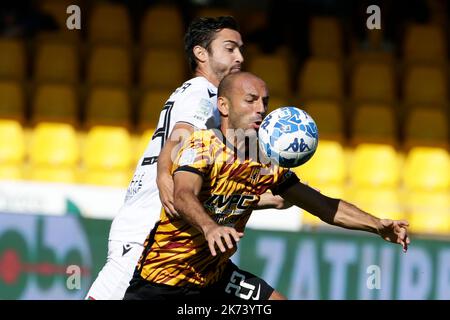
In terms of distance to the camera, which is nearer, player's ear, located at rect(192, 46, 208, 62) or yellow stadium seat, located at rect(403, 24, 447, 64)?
player's ear, located at rect(192, 46, 208, 62)

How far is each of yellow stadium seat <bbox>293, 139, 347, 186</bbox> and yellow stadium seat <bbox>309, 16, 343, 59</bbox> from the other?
147 cm

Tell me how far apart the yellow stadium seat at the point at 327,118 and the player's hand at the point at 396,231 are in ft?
17.8

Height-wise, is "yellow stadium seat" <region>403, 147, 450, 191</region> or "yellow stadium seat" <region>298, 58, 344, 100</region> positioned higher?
"yellow stadium seat" <region>298, 58, 344, 100</region>

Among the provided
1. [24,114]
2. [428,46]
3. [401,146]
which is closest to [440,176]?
[401,146]

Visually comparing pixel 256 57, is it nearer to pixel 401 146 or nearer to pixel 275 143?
pixel 401 146

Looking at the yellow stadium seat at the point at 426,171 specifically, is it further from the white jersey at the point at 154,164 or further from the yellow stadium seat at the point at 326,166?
the white jersey at the point at 154,164

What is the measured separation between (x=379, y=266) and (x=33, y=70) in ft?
14.5

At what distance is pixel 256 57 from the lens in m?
11.9

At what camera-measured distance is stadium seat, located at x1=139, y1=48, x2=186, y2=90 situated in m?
11.6

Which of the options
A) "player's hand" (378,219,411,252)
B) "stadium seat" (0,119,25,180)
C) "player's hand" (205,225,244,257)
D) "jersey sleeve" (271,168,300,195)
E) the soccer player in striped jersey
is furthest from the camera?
"stadium seat" (0,119,25,180)

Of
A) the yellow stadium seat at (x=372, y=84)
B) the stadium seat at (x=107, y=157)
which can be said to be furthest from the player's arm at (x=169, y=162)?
the yellow stadium seat at (x=372, y=84)

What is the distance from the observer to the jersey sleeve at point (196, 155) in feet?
18.0

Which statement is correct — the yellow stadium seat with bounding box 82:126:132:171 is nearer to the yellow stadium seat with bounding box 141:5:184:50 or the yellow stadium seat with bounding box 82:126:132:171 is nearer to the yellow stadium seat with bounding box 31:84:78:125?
the yellow stadium seat with bounding box 31:84:78:125

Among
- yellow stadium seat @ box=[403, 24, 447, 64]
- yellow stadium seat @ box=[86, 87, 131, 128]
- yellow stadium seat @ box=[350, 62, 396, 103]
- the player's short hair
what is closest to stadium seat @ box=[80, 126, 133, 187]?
yellow stadium seat @ box=[86, 87, 131, 128]
